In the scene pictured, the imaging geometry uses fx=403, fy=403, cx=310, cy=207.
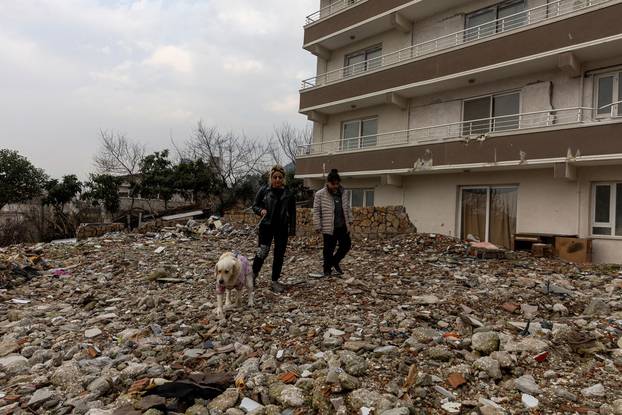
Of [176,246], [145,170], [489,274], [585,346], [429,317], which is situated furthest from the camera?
[145,170]

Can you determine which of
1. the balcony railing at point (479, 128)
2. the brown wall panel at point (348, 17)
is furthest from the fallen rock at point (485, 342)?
the brown wall panel at point (348, 17)

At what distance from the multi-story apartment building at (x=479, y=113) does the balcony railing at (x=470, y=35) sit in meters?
0.05

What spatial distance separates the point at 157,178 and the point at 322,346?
20.1 m

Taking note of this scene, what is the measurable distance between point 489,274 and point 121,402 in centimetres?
654

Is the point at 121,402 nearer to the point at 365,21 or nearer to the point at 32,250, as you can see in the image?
the point at 32,250

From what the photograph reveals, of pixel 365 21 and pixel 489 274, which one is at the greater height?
pixel 365 21

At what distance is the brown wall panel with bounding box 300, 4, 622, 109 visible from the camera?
9.75m

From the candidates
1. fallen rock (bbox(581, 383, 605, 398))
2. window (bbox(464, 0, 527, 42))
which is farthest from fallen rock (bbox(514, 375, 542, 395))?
window (bbox(464, 0, 527, 42))

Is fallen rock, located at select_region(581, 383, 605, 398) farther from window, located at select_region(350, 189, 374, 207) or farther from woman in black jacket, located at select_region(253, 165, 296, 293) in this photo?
window, located at select_region(350, 189, 374, 207)

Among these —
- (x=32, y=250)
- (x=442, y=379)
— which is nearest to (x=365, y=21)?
(x=32, y=250)

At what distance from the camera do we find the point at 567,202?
421 inches

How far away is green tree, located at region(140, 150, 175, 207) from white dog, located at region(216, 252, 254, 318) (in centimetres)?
1813

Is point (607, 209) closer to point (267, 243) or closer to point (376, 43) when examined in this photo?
point (267, 243)

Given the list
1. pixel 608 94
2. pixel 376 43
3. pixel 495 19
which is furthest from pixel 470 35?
pixel 608 94
